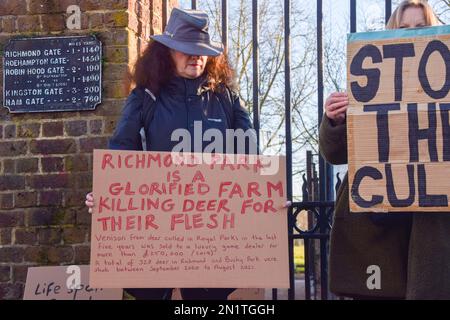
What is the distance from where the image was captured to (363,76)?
2838 mm

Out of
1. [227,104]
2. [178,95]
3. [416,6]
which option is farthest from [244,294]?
[416,6]

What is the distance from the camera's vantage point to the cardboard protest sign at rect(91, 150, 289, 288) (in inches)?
118

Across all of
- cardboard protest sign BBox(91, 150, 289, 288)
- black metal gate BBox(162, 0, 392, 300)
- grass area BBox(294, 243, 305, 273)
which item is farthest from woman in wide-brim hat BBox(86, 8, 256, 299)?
grass area BBox(294, 243, 305, 273)

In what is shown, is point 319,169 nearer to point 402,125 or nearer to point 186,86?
point 186,86

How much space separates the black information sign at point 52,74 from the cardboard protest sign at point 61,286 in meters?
0.91

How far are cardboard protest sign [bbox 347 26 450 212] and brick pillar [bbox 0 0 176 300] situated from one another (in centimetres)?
169

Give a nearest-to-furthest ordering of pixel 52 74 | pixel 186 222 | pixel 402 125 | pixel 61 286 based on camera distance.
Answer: pixel 402 125
pixel 186 222
pixel 61 286
pixel 52 74

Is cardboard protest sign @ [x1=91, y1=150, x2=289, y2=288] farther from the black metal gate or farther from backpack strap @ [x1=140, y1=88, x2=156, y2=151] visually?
the black metal gate

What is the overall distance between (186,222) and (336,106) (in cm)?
79

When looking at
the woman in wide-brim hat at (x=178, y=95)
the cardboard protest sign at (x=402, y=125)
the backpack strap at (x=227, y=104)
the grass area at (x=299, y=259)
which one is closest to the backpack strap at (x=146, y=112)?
the woman in wide-brim hat at (x=178, y=95)

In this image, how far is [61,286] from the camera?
12.8 ft
